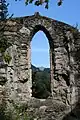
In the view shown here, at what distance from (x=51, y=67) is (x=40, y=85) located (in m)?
3.80

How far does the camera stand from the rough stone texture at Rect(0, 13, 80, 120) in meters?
9.05

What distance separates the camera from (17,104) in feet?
29.7

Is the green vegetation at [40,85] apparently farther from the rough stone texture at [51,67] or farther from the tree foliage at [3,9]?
the tree foliage at [3,9]

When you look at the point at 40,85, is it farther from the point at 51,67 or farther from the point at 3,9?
the point at 3,9

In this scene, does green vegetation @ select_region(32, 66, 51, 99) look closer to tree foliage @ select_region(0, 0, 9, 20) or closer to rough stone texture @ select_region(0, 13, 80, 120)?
rough stone texture @ select_region(0, 13, 80, 120)

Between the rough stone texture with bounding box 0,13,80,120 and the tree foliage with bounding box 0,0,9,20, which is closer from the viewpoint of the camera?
the tree foliage with bounding box 0,0,9,20

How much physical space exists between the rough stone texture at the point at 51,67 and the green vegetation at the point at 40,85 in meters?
1.82

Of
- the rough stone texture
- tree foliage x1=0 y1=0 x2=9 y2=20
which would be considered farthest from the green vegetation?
tree foliage x1=0 y1=0 x2=9 y2=20

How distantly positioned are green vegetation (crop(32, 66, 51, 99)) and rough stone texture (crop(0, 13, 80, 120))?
1.82 meters

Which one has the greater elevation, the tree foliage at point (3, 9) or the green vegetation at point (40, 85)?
the tree foliage at point (3, 9)

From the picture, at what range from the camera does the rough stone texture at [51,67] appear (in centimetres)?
905

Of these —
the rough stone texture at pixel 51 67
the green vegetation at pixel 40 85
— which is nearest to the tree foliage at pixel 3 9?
the rough stone texture at pixel 51 67

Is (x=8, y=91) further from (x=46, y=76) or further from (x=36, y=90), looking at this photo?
(x=46, y=76)

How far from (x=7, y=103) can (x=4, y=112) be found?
24.3 inches
